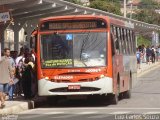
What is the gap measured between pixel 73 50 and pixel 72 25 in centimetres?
88

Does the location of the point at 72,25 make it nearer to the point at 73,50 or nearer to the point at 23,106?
the point at 73,50

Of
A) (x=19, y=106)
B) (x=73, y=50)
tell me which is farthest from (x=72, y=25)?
(x=19, y=106)

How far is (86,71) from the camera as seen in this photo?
752 inches

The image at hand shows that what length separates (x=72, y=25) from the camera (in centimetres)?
1967

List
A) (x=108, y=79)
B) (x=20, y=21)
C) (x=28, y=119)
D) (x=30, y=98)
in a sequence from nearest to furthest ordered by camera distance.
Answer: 1. (x=28, y=119)
2. (x=108, y=79)
3. (x=30, y=98)
4. (x=20, y=21)

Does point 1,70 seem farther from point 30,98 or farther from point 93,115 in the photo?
point 93,115

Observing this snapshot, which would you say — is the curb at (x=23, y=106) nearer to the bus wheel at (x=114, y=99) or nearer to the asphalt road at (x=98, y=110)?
the asphalt road at (x=98, y=110)

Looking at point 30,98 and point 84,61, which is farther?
point 30,98

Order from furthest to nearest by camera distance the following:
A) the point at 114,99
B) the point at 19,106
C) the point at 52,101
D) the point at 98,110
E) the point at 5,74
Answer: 1. the point at 52,101
2. the point at 114,99
3. the point at 5,74
4. the point at 19,106
5. the point at 98,110

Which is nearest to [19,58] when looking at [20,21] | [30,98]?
[30,98]

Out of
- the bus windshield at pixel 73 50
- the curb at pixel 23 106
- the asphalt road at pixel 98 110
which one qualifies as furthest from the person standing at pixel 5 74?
the asphalt road at pixel 98 110

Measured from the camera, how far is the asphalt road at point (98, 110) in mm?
15656

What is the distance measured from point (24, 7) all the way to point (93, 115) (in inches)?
599

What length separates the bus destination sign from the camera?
1958 centimetres
